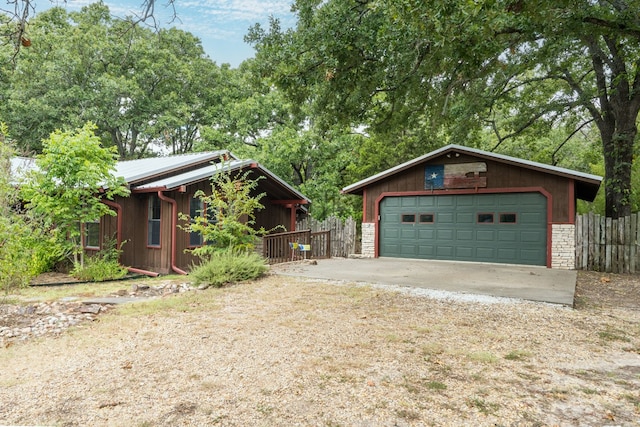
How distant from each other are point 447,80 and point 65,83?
20268 mm

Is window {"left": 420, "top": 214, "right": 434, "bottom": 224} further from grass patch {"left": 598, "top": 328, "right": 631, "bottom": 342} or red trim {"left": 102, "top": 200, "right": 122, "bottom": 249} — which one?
red trim {"left": 102, "top": 200, "right": 122, "bottom": 249}

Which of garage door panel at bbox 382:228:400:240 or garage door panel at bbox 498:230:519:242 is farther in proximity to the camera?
garage door panel at bbox 382:228:400:240

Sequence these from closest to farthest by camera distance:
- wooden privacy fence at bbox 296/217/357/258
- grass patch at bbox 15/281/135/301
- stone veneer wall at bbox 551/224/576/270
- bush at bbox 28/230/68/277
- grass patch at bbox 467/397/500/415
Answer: grass patch at bbox 467/397/500/415
grass patch at bbox 15/281/135/301
bush at bbox 28/230/68/277
stone veneer wall at bbox 551/224/576/270
wooden privacy fence at bbox 296/217/357/258

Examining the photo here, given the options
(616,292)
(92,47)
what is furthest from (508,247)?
(92,47)

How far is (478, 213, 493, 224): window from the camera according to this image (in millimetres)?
12137

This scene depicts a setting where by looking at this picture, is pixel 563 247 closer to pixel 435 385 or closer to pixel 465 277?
pixel 465 277

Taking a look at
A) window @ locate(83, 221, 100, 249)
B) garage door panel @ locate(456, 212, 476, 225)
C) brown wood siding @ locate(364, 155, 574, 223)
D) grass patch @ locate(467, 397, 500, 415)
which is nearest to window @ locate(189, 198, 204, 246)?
window @ locate(83, 221, 100, 249)

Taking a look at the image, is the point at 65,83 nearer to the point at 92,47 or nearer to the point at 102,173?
the point at 92,47

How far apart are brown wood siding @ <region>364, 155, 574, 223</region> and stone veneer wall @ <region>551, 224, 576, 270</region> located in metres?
0.25

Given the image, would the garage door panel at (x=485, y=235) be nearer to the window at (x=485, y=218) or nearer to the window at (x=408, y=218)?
the window at (x=485, y=218)

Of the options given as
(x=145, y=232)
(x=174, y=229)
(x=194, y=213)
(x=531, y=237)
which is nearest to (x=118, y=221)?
(x=145, y=232)

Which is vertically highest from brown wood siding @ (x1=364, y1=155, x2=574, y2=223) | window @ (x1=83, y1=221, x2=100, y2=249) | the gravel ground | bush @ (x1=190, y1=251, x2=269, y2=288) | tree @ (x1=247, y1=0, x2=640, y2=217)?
tree @ (x1=247, y1=0, x2=640, y2=217)

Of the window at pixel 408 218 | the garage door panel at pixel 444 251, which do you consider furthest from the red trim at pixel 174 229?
the garage door panel at pixel 444 251

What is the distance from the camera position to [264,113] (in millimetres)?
20562
